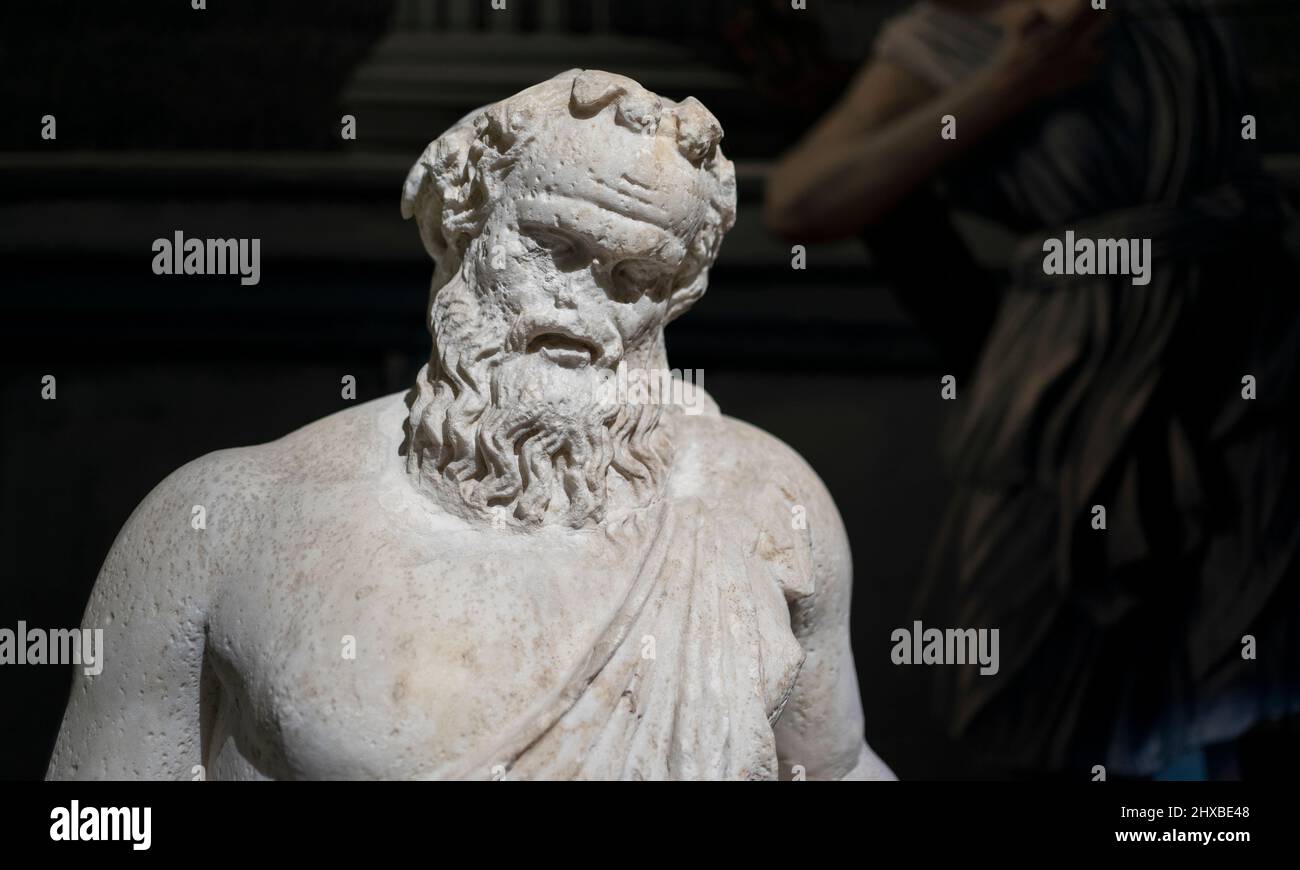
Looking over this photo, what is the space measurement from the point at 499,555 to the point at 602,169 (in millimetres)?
634

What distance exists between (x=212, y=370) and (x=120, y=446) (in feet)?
1.14

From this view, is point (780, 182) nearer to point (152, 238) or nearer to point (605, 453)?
point (152, 238)

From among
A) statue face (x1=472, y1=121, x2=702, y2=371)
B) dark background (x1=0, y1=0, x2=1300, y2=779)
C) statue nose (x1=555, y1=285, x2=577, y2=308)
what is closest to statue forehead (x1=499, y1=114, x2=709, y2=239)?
statue face (x1=472, y1=121, x2=702, y2=371)

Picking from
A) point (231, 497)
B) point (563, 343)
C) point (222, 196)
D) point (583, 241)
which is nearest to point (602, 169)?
point (583, 241)

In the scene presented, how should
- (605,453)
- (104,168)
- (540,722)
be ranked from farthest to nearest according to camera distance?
(104,168) < (605,453) < (540,722)

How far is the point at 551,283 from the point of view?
2.97 metres

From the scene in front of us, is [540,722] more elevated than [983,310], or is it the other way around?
[983,310]

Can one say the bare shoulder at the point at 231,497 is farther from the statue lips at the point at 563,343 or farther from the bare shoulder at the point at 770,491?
the bare shoulder at the point at 770,491

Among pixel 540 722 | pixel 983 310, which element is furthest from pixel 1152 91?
pixel 540 722

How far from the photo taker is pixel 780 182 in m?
5.61

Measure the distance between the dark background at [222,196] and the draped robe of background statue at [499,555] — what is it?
2327 millimetres

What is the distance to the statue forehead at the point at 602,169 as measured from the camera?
291 cm

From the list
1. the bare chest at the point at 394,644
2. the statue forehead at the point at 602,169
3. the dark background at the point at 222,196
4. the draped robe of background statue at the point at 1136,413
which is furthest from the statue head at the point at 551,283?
the draped robe of background statue at the point at 1136,413

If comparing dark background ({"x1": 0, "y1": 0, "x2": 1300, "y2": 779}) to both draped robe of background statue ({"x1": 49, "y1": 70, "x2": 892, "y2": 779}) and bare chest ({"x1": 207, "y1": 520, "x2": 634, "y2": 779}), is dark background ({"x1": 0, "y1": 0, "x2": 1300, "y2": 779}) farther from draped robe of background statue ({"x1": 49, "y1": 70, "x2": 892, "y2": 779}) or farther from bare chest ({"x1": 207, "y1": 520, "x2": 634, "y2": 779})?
bare chest ({"x1": 207, "y1": 520, "x2": 634, "y2": 779})
